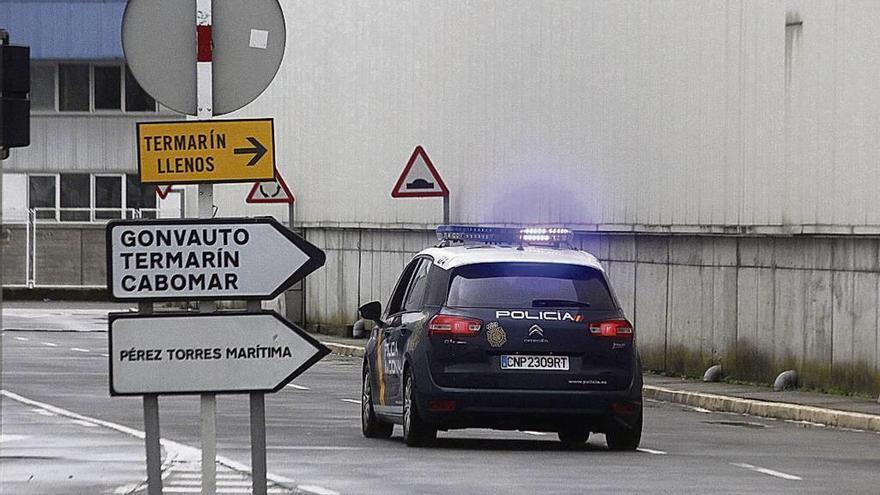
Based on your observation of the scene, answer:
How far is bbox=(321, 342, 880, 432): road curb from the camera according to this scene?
67.2 ft

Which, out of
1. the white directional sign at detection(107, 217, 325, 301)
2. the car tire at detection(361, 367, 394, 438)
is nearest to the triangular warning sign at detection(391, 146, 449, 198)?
the car tire at detection(361, 367, 394, 438)

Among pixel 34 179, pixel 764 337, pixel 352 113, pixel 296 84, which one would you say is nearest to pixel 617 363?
pixel 764 337

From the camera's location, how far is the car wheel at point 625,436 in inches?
659

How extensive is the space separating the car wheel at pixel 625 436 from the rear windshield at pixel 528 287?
3.09ft

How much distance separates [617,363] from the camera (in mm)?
16688

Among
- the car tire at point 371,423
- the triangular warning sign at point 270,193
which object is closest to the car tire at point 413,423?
the car tire at point 371,423

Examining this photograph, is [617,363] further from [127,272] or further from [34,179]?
[34,179]

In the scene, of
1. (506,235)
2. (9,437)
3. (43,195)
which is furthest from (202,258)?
(43,195)

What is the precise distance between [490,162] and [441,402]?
17834mm

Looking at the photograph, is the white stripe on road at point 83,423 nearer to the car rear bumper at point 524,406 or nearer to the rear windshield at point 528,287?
the car rear bumper at point 524,406

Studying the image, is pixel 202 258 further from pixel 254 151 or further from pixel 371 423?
pixel 371 423

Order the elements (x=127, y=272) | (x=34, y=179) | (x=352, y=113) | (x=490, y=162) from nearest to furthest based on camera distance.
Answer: (x=127, y=272)
(x=490, y=162)
(x=352, y=113)
(x=34, y=179)

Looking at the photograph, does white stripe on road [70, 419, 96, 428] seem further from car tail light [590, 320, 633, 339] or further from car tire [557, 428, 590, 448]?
car tail light [590, 320, 633, 339]

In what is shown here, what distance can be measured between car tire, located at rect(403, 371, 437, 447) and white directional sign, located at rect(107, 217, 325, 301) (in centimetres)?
715
